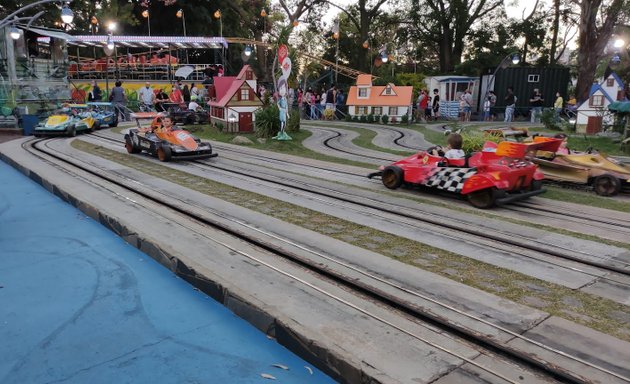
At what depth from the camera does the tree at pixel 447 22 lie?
37.1 meters

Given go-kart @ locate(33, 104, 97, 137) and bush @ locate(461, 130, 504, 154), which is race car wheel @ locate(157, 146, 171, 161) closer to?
go-kart @ locate(33, 104, 97, 137)

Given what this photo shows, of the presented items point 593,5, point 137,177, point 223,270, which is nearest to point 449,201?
point 223,270

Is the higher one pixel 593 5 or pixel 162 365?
pixel 593 5

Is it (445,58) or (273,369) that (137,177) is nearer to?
(273,369)

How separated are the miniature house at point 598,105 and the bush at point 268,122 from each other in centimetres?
1220

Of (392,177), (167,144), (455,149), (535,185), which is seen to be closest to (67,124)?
(167,144)

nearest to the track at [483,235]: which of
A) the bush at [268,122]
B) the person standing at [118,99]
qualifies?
the bush at [268,122]

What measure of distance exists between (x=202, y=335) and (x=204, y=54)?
41.8 m

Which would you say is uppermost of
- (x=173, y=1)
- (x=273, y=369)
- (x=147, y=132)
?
(x=173, y=1)

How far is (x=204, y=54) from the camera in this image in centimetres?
4234

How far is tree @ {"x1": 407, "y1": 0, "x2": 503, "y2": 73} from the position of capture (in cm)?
3712

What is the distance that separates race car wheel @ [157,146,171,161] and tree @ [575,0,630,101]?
21480 millimetres

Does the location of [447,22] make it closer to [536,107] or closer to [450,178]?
[536,107]

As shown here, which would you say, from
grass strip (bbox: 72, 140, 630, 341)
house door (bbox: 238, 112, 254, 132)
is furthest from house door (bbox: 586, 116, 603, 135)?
grass strip (bbox: 72, 140, 630, 341)
